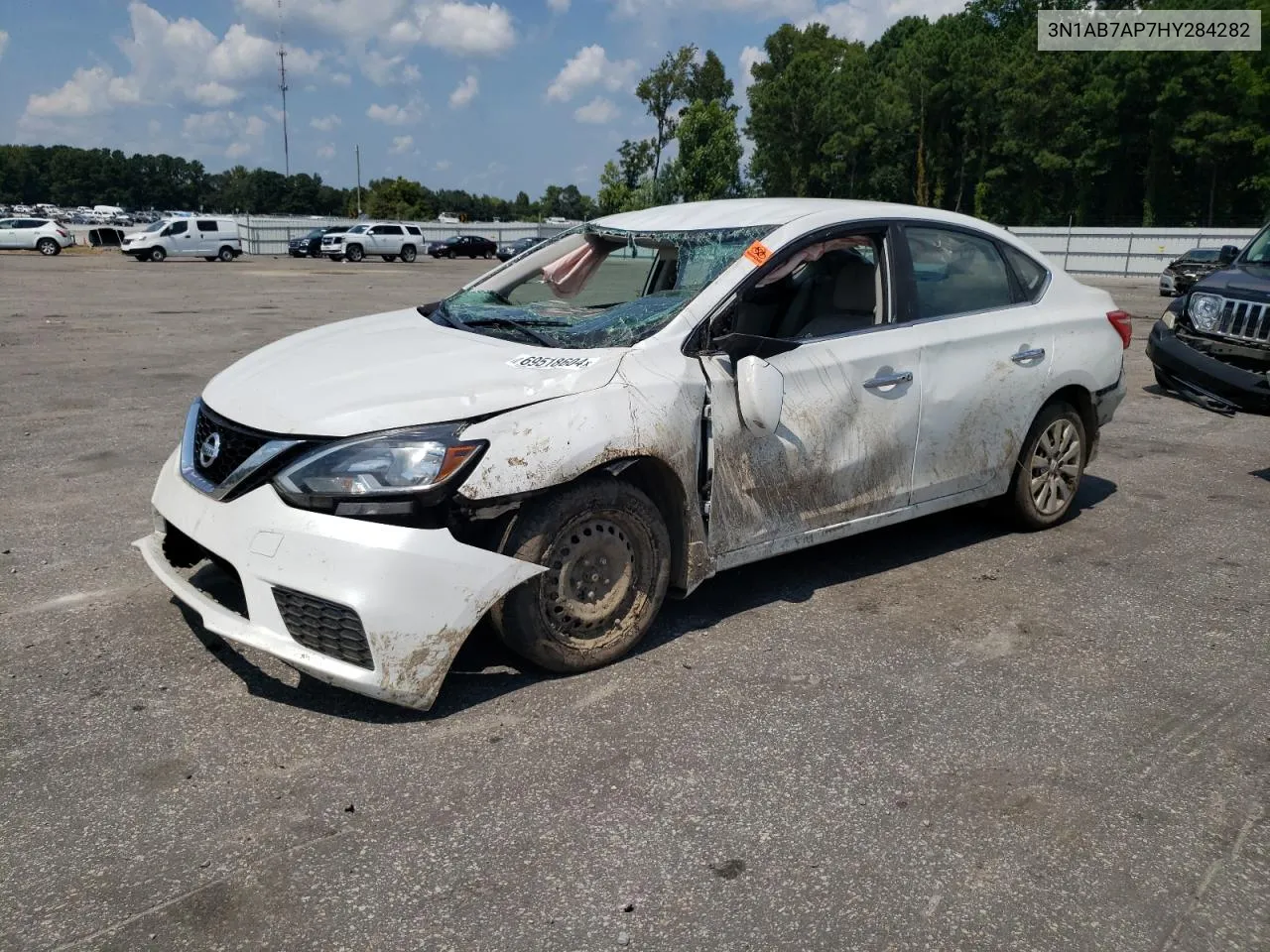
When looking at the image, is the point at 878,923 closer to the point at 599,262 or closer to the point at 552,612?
the point at 552,612

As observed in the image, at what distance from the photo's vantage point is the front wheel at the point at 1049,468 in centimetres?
541

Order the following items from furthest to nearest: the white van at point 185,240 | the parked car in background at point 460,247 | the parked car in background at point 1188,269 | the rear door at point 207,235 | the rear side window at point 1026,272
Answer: the parked car in background at point 460,247 → the rear door at point 207,235 → the white van at point 185,240 → the parked car in background at point 1188,269 → the rear side window at point 1026,272

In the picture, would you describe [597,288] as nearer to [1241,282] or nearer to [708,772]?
[708,772]

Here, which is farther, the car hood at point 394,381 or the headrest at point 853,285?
the headrest at point 853,285

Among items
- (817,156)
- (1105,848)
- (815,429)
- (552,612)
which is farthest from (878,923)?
(817,156)

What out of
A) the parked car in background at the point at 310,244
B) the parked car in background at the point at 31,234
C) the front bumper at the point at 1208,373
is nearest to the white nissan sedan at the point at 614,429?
the front bumper at the point at 1208,373

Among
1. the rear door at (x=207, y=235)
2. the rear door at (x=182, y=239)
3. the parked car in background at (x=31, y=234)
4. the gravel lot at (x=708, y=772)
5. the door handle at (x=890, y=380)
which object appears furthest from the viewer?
the parked car in background at (x=31, y=234)

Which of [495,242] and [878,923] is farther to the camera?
[495,242]

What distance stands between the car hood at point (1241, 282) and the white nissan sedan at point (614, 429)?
360cm

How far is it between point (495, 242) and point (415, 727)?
5459 cm

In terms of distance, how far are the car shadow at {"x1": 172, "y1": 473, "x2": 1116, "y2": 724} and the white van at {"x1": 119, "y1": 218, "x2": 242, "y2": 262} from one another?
40190 mm

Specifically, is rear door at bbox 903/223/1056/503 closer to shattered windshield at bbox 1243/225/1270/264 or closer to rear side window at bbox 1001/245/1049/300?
rear side window at bbox 1001/245/1049/300

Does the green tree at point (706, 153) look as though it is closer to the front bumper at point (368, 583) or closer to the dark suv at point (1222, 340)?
the dark suv at point (1222, 340)

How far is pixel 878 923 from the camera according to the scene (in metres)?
2.59
